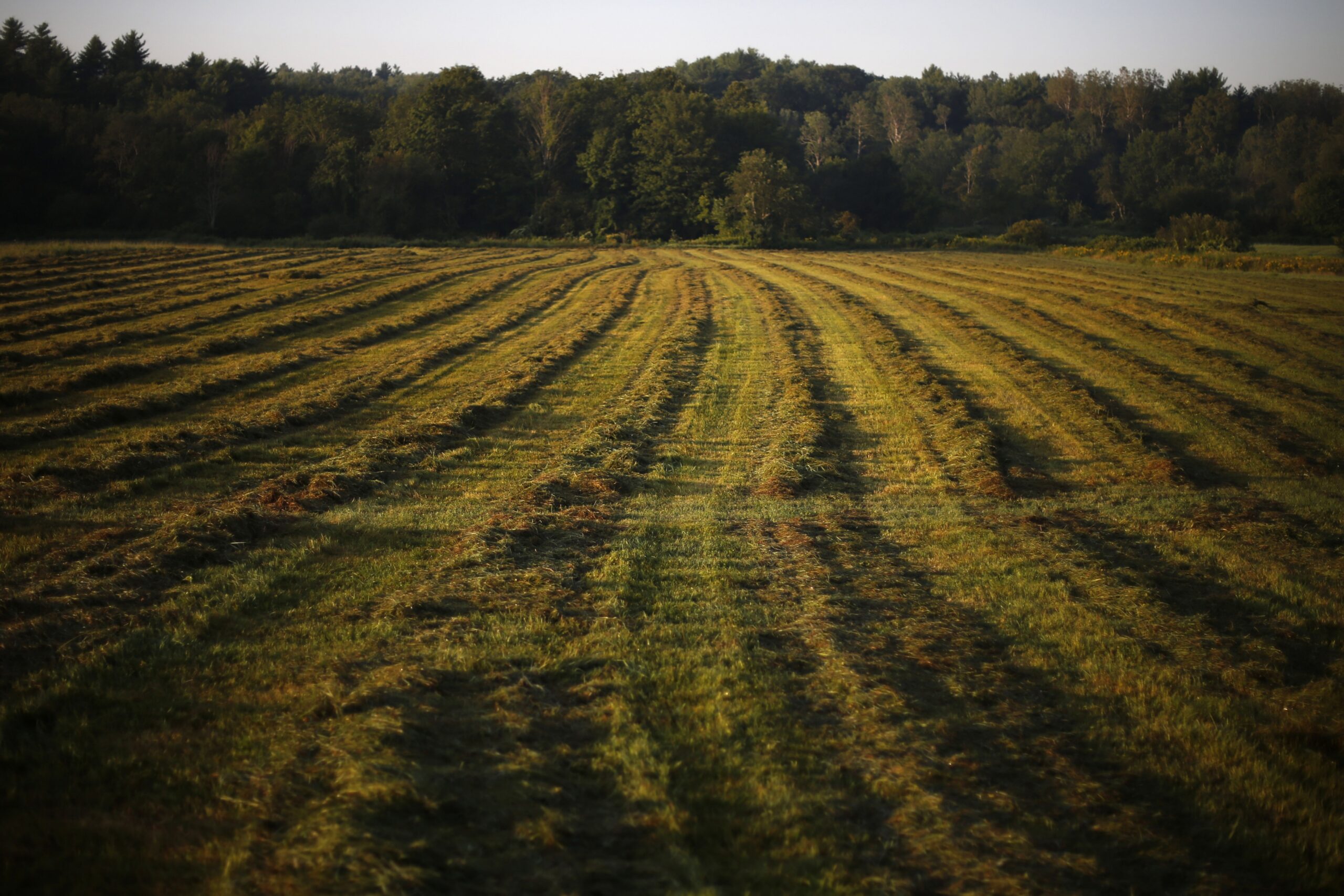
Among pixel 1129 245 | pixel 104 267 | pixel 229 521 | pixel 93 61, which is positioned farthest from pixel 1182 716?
pixel 93 61

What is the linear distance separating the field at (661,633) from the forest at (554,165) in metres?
59.4

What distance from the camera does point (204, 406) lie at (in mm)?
16094

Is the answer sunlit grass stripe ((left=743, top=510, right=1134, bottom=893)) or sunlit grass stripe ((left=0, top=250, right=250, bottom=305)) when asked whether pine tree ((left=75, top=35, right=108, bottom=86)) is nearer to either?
sunlit grass stripe ((left=0, top=250, right=250, bottom=305))

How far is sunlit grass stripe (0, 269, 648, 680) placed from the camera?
6.98 meters

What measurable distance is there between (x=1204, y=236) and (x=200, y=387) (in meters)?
65.4

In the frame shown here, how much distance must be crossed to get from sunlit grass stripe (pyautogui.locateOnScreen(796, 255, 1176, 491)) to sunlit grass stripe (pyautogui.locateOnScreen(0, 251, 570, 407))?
55.4ft

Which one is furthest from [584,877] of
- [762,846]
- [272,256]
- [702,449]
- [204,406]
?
[272,256]

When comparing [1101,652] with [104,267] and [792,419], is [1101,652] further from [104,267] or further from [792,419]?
[104,267]

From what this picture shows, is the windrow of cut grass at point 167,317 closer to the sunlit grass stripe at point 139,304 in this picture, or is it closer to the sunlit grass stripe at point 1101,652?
the sunlit grass stripe at point 139,304

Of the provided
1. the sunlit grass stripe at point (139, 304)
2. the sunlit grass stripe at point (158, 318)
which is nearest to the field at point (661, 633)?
the sunlit grass stripe at point (158, 318)

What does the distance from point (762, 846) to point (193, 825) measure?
10.4ft

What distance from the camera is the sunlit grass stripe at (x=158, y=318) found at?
784 inches

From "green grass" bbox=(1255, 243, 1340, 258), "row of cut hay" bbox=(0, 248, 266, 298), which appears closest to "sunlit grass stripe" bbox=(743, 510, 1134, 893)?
"row of cut hay" bbox=(0, 248, 266, 298)

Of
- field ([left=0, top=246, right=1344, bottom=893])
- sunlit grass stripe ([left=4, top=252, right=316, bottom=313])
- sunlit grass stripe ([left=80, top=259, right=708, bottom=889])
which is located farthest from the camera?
sunlit grass stripe ([left=4, top=252, right=316, bottom=313])
